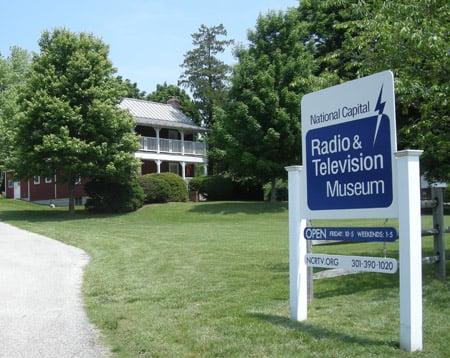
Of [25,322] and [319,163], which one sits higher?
[319,163]

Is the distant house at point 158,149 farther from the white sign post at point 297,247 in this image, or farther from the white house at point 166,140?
the white sign post at point 297,247

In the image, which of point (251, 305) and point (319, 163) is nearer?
point (319, 163)

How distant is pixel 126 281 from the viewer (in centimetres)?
1052

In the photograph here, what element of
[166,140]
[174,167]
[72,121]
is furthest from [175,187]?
[174,167]

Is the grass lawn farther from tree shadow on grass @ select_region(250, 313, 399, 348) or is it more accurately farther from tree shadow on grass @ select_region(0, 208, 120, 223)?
tree shadow on grass @ select_region(0, 208, 120, 223)

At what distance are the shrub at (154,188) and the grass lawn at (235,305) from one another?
57.7 feet

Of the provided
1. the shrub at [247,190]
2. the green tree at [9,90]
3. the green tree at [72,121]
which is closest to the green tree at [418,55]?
the green tree at [72,121]

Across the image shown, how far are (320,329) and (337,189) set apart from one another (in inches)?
58.6

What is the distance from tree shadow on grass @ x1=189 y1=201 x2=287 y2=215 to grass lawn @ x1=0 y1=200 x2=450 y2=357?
566 inches

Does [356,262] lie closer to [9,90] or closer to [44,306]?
[44,306]

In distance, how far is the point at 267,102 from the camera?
106 feet

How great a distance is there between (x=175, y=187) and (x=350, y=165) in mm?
29520

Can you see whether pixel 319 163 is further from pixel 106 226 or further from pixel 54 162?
pixel 54 162

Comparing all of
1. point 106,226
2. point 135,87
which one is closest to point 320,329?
point 106,226
